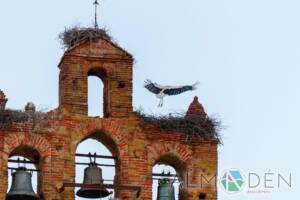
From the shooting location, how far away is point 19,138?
46.0 m

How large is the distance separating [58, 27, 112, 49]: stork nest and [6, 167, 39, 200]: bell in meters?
2.49

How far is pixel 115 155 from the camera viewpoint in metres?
46.7

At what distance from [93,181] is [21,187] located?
1224mm

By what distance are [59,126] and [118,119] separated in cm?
103

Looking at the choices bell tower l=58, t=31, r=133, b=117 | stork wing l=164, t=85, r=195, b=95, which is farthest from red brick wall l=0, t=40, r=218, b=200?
stork wing l=164, t=85, r=195, b=95

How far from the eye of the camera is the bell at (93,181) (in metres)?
46.0

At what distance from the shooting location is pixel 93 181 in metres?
46.0

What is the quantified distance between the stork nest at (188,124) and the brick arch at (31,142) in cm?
176

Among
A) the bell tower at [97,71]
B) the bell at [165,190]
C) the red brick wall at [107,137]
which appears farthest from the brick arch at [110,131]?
the bell at [165,190]

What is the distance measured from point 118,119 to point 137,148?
0.58 metres

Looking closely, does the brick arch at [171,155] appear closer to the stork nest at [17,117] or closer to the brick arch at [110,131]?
the brick arch at [110,131]

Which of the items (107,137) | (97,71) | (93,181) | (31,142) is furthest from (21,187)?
(97,71)

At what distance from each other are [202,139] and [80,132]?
2.10 metres

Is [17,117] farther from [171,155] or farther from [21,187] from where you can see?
[171,155]
